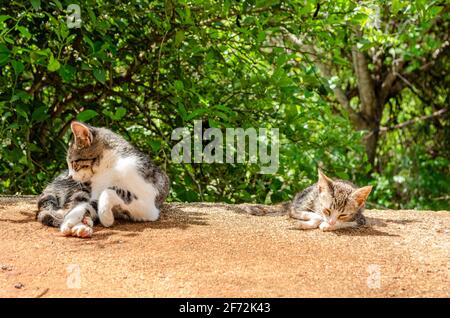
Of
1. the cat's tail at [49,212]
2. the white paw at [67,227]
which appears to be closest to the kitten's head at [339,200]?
the white paw at [67,227]

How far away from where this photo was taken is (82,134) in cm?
437

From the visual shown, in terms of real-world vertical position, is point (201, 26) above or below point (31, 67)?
above

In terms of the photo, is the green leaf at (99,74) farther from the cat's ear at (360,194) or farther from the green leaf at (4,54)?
the cat's ear at (360,194)

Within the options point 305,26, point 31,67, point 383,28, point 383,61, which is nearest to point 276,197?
point 305,26

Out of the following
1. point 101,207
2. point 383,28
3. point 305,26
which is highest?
point 383,28

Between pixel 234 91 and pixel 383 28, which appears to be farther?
pixel 383 28

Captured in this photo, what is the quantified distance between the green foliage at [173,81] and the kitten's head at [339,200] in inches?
43.7

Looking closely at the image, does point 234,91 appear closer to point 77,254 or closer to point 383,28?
point 77,254

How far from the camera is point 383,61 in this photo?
10734 mm

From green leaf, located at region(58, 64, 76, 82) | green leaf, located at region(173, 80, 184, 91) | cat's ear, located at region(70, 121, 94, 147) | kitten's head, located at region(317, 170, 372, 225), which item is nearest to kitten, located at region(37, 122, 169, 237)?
cat's ear, located at region(70, 121, 94, 147)

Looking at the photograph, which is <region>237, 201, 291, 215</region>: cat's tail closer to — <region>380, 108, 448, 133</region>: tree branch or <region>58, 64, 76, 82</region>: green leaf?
<region>58, 64, 76, 82</region>: green leaf

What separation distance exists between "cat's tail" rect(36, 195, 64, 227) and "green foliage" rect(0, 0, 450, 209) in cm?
91

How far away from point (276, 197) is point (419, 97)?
5.84 meters

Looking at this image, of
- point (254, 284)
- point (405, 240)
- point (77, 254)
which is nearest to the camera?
point (254, 284)
